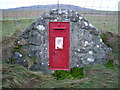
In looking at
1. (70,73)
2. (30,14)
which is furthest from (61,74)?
(30,14)

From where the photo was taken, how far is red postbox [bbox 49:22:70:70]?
7.00 meters

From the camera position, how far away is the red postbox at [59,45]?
7.00 meters

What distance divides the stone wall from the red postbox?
11 centimetres

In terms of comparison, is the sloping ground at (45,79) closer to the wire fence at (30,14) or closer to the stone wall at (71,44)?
the stone wall at (71,44)

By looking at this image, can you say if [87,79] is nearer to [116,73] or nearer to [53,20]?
[116,73]

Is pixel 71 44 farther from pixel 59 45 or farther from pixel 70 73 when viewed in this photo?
pixel 70 73

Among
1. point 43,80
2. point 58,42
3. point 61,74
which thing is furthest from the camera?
point 58,42

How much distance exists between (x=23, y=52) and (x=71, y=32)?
1.47 metres

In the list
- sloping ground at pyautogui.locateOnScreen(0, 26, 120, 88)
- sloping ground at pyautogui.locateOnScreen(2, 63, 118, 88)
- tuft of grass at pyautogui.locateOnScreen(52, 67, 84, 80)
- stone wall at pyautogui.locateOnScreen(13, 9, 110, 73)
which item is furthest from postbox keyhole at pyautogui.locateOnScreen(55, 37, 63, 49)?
sloping ground at pyautogui.locateOnScreen(2, 63, 118, 88)

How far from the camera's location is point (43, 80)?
5.21 m

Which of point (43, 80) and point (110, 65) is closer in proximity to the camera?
point (43, 80)

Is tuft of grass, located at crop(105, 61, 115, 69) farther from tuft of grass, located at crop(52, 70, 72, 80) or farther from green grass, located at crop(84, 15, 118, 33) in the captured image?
Result: green grass, located at crop(84, 15, 118, 33)

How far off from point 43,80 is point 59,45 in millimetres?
2008

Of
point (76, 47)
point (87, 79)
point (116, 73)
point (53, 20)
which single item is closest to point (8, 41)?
point (53, 20)
